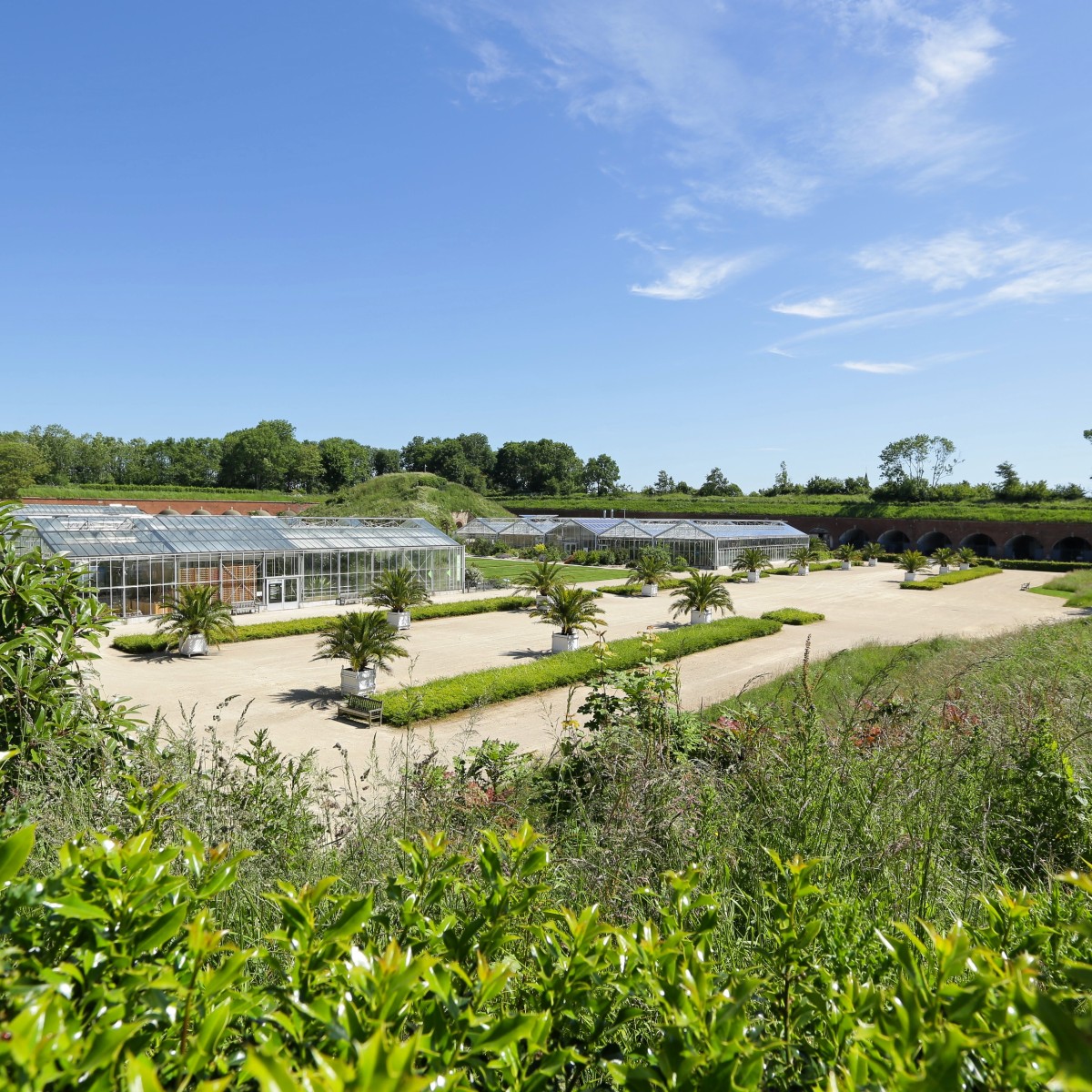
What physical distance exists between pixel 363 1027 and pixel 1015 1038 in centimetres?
116

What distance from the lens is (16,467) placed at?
5984 cm

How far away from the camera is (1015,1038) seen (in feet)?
4.25

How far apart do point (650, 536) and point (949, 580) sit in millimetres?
15669

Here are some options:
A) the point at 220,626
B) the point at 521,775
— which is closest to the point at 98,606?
the point at 521,775

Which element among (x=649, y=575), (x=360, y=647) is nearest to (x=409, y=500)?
(x=649, y=575)

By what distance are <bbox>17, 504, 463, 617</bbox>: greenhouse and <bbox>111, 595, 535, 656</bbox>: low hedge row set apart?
2593mm

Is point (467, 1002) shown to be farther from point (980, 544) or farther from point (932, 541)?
point (932, 541)

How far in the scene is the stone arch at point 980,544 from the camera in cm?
5375

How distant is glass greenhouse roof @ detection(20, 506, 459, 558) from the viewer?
857 inches

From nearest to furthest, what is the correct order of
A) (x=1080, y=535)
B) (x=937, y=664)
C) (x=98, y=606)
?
(x=98, y=606), (x=937, y=664), (x=1080, y=535)

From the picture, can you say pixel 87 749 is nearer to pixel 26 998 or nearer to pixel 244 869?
pixel 244 869

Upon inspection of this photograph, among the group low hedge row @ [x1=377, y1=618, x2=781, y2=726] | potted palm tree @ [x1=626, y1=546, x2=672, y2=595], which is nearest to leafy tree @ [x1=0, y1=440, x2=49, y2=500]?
potted palm tree @ [x1=626, y1=546, x2=672, y2=595]

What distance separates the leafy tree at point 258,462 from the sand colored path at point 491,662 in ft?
226

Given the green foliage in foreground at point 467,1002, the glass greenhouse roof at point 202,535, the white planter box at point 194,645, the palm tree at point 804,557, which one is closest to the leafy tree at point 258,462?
Result: the glass greenhouse roof at point 202,535
